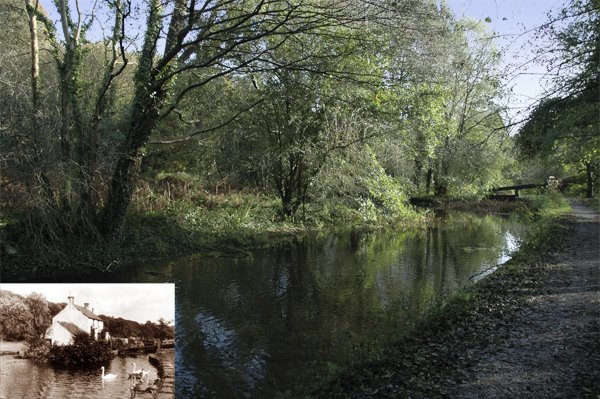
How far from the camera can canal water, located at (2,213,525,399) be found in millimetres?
6285

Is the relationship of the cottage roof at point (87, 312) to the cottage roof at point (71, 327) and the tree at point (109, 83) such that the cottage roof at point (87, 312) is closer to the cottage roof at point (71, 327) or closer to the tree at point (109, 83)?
the cottage roof at point (71, 327)

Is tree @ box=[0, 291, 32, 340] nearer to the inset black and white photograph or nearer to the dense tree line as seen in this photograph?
the inset black and white photograph

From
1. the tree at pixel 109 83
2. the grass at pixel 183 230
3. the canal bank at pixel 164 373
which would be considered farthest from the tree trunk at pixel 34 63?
the canal bank at pixel 164 373

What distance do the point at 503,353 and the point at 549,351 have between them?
593 mm

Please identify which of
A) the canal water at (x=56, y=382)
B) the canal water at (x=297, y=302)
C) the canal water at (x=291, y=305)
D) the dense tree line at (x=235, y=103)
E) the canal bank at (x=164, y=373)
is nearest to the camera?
the canal water at (x=56, y=382)

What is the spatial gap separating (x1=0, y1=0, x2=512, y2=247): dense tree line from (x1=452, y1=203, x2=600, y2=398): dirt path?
2.98 meters

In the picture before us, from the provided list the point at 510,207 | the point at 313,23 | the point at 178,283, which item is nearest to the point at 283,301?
Answer: the point at 178,283

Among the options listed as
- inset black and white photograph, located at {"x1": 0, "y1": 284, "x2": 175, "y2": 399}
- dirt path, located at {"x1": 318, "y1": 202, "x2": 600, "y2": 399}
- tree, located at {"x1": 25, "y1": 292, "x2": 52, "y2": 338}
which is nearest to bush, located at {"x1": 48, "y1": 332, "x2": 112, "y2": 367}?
inset black and white photograph, located at {"x1": 0, "y1": 284, "x2": 175, "y2": 399}

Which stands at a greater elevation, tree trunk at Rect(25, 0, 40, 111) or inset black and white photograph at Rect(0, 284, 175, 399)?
tree trunk at Rect(25, 0, 40, 111)

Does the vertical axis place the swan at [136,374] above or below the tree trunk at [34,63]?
below

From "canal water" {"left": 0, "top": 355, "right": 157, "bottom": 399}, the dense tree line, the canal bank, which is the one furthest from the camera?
the dense tree line

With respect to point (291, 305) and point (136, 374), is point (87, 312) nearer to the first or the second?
point (136, 374)

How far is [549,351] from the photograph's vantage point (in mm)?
6141

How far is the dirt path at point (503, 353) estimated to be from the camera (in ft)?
17.0
